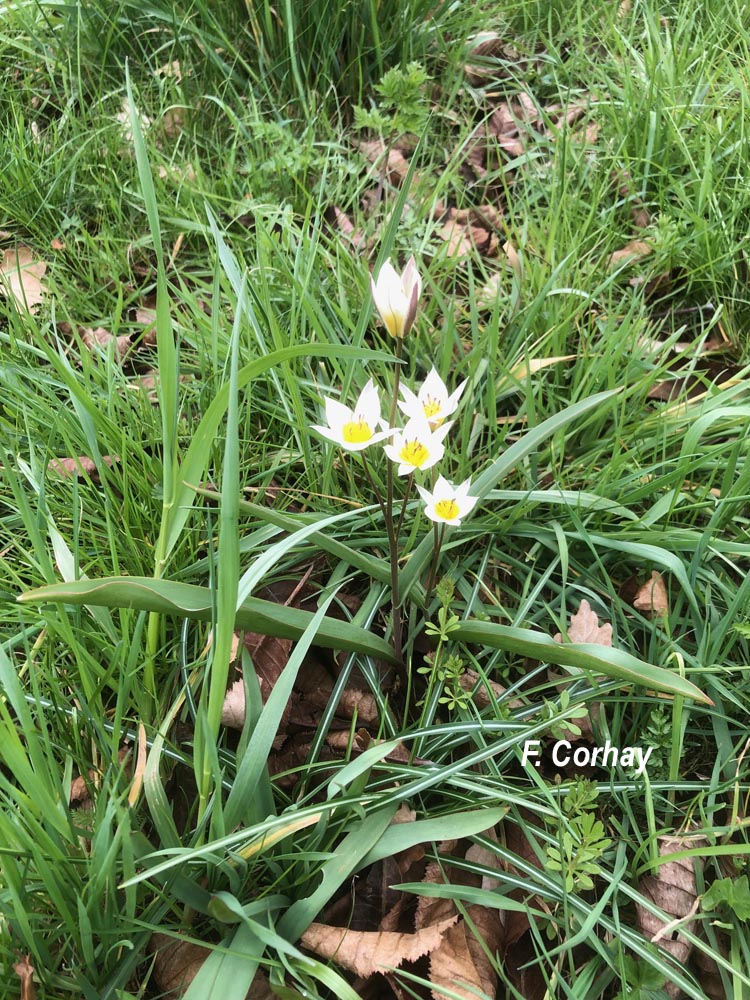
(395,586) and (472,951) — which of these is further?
(395,586)

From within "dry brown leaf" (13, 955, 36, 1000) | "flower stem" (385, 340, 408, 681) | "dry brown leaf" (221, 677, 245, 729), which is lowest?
"dry brown leaf" (13, 955, 36, 1000)

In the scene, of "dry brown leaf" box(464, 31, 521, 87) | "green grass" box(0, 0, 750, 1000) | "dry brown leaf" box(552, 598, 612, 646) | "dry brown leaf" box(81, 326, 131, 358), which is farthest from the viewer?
"dry brown leaf" box(464, 31, 521, 87)

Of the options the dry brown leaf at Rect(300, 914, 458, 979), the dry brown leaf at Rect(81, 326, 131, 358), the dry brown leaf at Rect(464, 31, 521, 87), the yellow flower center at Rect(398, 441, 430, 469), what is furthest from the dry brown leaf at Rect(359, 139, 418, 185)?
the dry brown leaf at Rect(300, 914, 458, 979)

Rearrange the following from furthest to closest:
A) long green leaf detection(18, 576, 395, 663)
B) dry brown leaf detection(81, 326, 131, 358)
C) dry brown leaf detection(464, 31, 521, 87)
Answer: dry brown leaf detection(464, 31, 521, 87)
dry brown leaf detection(81, 326, 131, 358)
long green leaf detection(18, 576, 395, 663)

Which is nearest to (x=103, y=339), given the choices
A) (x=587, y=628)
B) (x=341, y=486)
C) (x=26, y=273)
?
(x=26, y=273)

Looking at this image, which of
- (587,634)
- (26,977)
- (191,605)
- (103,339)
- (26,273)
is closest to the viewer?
(26,977)

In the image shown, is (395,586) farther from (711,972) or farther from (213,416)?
(711,972)

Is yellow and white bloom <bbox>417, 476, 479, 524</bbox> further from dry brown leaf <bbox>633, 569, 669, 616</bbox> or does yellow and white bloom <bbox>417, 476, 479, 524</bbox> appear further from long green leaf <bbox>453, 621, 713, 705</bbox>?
dry brown leaf <bbox>633, 569, 669, 616</bbox>
